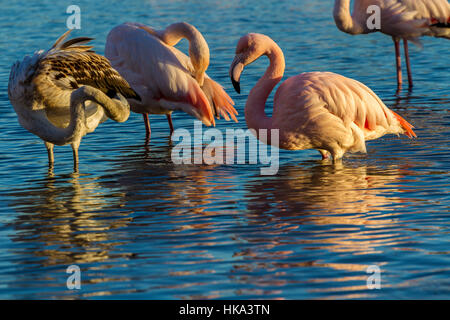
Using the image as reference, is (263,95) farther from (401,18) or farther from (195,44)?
(401,18)

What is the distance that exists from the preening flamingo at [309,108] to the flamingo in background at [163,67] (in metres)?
1.09

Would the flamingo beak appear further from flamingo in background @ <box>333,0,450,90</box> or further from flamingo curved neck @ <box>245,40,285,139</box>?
flamingo in background @ <box>333,0,450,90</box>

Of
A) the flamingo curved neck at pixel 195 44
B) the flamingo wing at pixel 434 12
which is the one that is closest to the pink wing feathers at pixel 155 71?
the flamingo curved neck at pixel 195 44

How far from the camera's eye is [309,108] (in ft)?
22.5

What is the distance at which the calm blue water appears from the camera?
14.8 feet

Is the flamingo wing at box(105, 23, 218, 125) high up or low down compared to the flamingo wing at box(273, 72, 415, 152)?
up

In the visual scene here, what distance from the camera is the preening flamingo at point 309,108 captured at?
6.89 metres

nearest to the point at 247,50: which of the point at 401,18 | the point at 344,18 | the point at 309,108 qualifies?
the point at 309,108

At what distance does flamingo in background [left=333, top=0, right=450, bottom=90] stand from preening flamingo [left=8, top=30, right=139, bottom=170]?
4.78 meters

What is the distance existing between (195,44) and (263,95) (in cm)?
129

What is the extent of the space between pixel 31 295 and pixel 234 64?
3238 millimetres

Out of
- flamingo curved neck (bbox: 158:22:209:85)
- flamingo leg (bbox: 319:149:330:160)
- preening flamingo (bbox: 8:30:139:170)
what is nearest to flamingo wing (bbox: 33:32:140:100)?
preening flamingo (bbox: 8:30:139:170)

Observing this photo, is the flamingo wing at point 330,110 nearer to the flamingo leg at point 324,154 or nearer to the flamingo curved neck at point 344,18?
the flamingo leg at point 324,154
